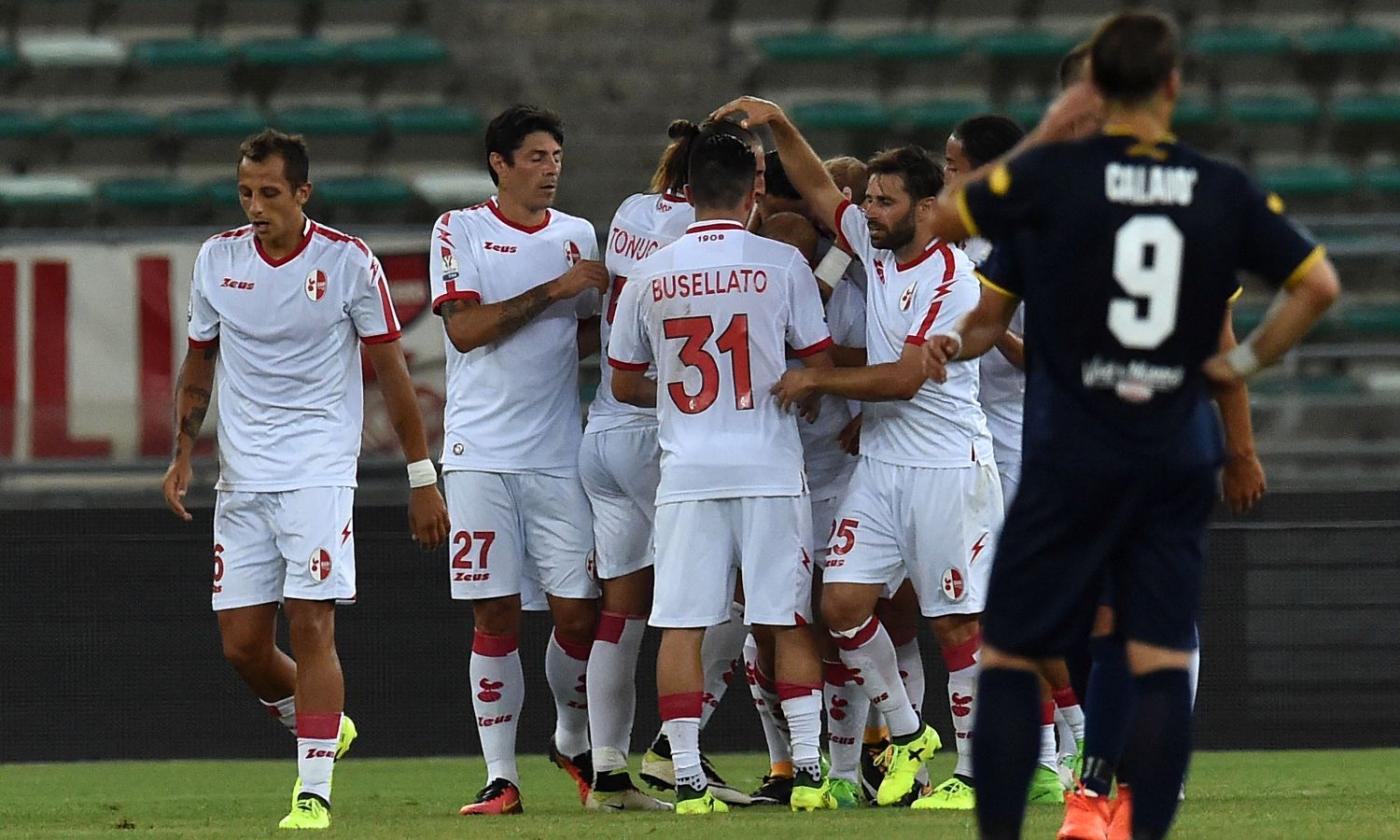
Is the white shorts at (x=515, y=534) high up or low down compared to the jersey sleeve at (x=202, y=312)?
down

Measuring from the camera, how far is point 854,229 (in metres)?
6.93

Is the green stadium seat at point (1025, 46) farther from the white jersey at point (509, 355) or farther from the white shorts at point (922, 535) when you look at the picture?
the white shorts at point (922, 535)

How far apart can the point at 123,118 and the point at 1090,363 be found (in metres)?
12.0

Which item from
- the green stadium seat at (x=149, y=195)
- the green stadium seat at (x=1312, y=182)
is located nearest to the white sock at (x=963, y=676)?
the green stadium seat at (x=1312, y=182)

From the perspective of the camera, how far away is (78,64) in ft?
50.3

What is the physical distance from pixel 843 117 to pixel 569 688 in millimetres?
8251

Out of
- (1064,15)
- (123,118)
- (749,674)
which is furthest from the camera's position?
(1064,15)

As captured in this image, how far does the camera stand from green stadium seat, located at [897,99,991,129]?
1480 cm

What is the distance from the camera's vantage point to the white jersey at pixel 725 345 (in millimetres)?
6555

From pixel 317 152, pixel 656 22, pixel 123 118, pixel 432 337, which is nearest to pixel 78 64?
pixel 123 118

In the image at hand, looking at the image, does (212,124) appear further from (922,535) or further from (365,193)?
(922,535)

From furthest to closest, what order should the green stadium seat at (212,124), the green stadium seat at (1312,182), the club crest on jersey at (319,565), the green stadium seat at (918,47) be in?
1. the green stadium seat at (918,47)
2. the green stadium seat at (212,124)
3. the green stadium seat at (1312,182)
4. the club crest on jersey at (319,565)

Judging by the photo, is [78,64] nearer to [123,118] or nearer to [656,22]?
[123,118]

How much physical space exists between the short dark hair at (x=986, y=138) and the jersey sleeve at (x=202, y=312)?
2501 millimetres
